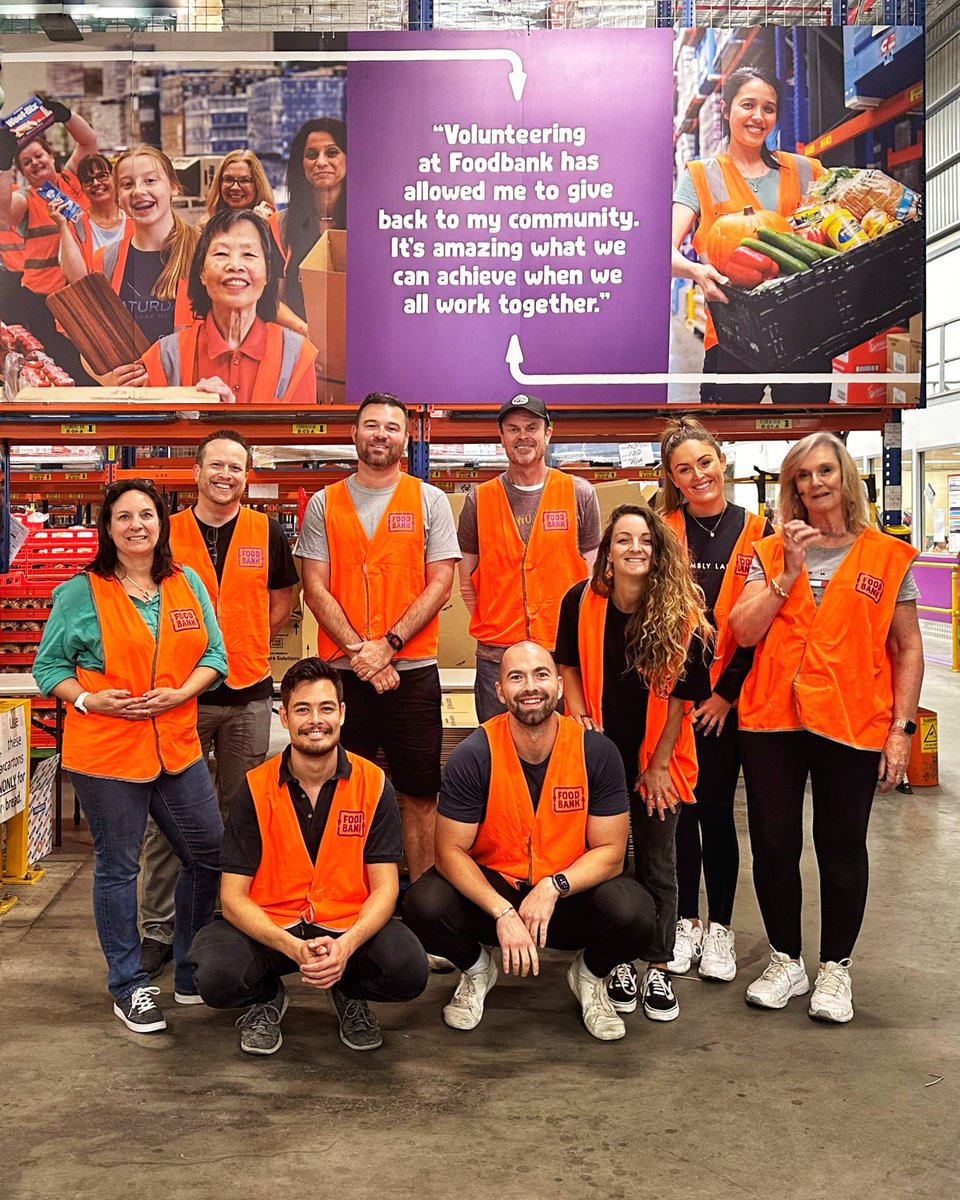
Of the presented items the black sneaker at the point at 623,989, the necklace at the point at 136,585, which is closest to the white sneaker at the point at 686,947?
the black sneaker at the point at 623,989

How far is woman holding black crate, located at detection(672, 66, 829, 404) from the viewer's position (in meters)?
5.30

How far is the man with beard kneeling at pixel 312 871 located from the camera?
2.99m

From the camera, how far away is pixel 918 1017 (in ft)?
10.9

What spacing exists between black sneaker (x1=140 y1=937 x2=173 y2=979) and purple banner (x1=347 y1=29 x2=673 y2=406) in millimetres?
2887

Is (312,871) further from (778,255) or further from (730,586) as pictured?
(778,255)

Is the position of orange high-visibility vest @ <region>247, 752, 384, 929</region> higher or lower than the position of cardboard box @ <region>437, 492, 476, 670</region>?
lower

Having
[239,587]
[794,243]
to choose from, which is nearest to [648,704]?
[239,587]

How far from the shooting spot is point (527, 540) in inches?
156

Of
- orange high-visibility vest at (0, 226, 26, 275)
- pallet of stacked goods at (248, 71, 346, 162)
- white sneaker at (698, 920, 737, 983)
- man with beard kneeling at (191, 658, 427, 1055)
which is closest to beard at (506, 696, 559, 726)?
man with beard kneeling at (191, 658, 427, 1055)

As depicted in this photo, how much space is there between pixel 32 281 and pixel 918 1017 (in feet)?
16.7

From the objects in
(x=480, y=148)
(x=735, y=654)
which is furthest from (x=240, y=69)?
(x=735, y=654)

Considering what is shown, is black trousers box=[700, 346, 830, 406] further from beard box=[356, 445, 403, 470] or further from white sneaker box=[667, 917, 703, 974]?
white sneaker box=[667, 917, 703, 974]

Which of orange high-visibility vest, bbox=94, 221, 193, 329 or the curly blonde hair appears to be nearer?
the curly blonde hair

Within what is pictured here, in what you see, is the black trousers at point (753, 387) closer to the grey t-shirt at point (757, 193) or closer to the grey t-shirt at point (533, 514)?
the grey t-shirt at point (757, 193)
